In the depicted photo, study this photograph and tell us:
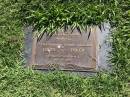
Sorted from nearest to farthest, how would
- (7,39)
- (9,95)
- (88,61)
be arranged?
(9,95), (88,61), (7,39)

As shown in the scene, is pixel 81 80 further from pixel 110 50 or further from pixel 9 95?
pixel 9 95

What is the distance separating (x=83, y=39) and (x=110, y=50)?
46cm

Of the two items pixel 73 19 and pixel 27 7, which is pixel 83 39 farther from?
pixel 27 7

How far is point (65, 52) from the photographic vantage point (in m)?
5.46

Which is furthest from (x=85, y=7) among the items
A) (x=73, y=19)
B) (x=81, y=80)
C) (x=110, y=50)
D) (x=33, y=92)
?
(x=33, y=92)

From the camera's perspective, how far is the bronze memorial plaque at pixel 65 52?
17.6 ft

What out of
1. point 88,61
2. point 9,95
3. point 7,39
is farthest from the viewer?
point 7,39

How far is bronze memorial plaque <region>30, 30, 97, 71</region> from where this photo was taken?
5.36 m

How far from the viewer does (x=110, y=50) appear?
5.39 meters

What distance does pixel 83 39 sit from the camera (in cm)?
547

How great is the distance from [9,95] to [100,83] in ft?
4.41

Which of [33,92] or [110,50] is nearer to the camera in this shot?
[33,92]

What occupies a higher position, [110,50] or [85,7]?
[85,7]

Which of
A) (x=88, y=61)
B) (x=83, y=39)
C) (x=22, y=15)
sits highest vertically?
(x=22, y=15)
